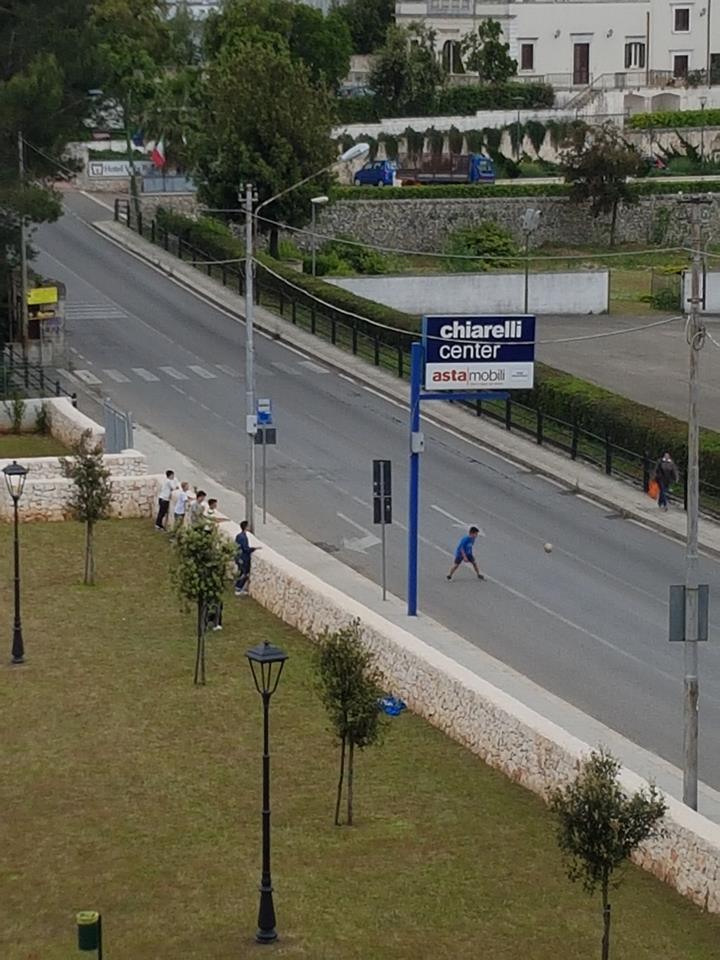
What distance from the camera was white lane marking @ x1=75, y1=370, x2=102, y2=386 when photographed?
5050 centimetres

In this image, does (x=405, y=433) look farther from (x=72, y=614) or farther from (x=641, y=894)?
(x=641, y=894)

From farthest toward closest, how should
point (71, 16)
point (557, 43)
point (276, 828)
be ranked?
point (557, 43) → point (71, 16) → point (276, 828)

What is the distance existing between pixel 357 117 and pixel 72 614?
71380 mm

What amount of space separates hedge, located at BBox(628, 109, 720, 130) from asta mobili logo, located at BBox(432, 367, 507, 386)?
67023mm

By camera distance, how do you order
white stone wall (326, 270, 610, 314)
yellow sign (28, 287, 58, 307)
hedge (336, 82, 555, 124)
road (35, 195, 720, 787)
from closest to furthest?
road (35, 195, 720, 787) → yellow sign (28, 287, 58, 307) → white stone wall (326, 270, 610, 314) → hedge (336, 82, 555, 124)

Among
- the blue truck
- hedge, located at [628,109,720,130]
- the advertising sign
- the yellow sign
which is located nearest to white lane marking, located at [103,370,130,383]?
the yellow sign

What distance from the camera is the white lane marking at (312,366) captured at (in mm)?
52469

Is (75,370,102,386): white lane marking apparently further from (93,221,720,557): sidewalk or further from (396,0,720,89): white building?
(396,0,720,89): white building

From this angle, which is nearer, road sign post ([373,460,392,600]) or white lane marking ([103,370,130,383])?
road sign post ([373,460,392,600])

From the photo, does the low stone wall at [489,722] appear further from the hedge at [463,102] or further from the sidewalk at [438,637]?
the hedge at [463,102]

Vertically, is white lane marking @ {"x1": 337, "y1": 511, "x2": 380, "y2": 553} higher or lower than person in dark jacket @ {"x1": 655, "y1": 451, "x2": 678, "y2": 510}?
lower

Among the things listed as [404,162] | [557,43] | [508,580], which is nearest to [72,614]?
A: [508,580]

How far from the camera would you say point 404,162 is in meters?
92.6

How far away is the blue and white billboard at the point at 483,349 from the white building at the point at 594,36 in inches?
2865
